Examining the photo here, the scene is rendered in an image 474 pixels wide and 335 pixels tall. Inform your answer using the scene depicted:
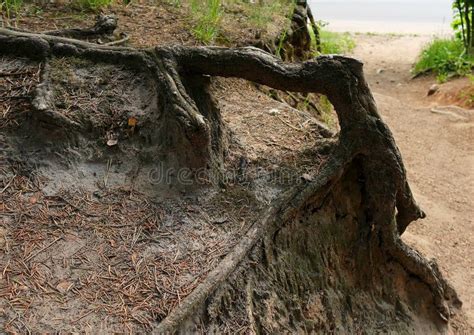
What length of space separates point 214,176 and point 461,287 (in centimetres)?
276

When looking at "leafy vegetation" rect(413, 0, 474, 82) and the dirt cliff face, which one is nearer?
the dirt cliff face

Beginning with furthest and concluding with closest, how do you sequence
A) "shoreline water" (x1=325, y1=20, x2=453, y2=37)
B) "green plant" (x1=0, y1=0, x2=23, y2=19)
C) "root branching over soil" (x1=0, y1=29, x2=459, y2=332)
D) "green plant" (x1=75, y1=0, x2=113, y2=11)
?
"shoreline water" (x1=325, y1=20, x2=453, y2=37) < "green plant" (x1=75, y1=0, x2=113, y2=11) < "green plant" (x1=0, y1=0, x2=23, y2=19) < "root branching over soil" (x1=0, y1=29, x2=459, y2=332)

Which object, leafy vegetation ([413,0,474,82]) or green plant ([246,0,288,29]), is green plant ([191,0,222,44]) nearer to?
green plant ([246,0,288,29])

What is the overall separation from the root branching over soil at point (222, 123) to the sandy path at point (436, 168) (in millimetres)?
1737

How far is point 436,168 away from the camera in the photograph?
7.02 meters

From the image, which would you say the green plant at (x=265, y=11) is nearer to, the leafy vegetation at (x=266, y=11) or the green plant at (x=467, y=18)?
the leafy vegetation at (x=266, y=11)

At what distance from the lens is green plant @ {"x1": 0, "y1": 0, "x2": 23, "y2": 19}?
3885mm

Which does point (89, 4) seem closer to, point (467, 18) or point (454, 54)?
point (454, 54)

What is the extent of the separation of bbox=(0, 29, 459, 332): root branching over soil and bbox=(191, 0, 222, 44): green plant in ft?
4.75

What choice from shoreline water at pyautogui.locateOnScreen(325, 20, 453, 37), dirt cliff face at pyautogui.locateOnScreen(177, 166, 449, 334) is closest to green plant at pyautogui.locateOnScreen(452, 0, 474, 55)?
shoreline water at pyautogui.locateOnScreen(325, 20, 453, 37)

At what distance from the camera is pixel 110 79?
3.19 m

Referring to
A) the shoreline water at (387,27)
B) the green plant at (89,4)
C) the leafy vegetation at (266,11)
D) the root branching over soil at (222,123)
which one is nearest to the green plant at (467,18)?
the shoreline water at (387,27)

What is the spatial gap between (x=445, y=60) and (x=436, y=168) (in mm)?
5455

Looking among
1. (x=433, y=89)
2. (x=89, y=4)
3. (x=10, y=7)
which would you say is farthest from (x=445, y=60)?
(x=10, y=7)
